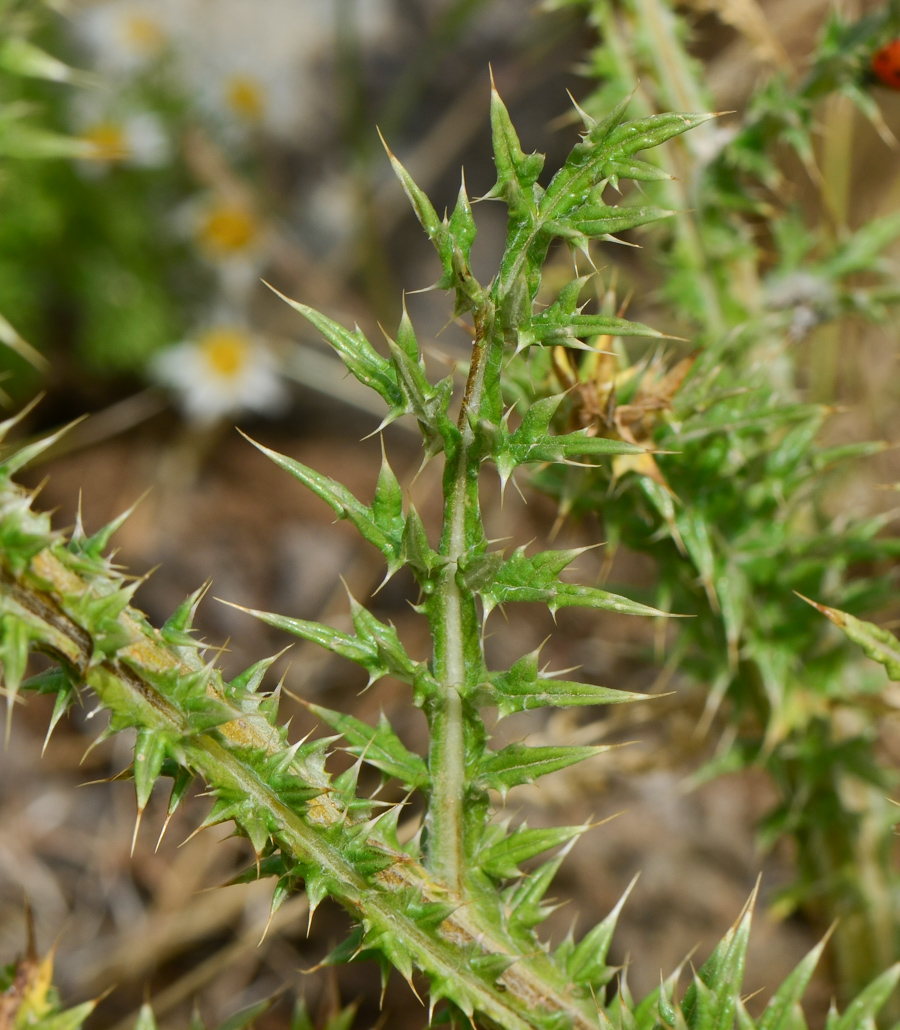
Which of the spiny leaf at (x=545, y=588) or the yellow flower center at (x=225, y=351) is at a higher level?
the spiny leaf at (x=545, y=588)

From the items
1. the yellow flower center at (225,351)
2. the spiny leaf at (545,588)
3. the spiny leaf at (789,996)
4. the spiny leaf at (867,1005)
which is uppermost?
the spiny leaf at (545,588)

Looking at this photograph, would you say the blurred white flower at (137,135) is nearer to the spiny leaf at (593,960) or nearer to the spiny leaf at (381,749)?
the spiny leaf at (381,749)

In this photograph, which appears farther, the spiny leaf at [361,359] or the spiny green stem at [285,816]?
Result: the spiny leaf at [361,359]

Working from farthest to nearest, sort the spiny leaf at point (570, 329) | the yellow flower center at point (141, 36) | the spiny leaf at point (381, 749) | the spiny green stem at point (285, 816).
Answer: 1. the yellow flower center at point (141, 36)
2. the spiny leaf at point (381, 749)
3. the spiny leaf at point (570, 329)
4. the spiny green stem at point (285, 816)

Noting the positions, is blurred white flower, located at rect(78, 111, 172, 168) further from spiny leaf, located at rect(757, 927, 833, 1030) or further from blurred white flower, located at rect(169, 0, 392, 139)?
spiny leaf, located at rect(757, 927, 833, 1030)

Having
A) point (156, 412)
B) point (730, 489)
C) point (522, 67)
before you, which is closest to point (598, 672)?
point (730, 489)

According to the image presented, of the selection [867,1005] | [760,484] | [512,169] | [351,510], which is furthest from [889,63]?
[867,1005]

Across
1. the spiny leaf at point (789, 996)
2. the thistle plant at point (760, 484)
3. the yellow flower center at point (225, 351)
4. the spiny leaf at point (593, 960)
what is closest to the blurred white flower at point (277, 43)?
the yellow flower center at point (225, 351)

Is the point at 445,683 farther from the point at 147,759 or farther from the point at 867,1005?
the point at 867,1005
